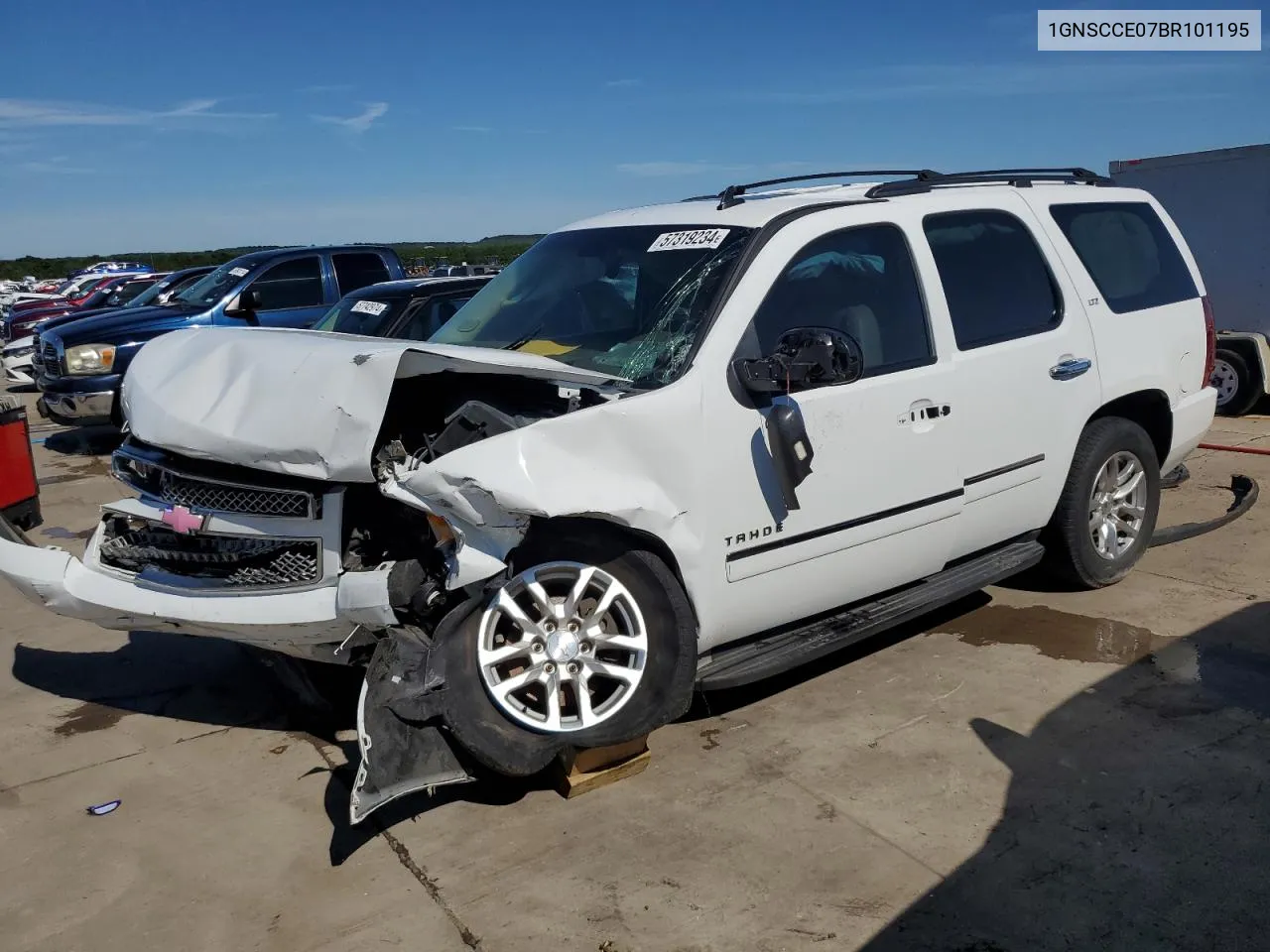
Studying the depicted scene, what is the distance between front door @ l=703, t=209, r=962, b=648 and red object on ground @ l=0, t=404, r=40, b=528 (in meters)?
4.40

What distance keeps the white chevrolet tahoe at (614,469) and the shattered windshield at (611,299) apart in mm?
16

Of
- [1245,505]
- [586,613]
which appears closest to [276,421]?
[586,613]

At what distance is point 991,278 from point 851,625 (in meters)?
1.69

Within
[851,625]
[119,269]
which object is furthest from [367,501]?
[119,269]

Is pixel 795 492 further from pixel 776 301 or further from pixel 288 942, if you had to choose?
pixel 288 942

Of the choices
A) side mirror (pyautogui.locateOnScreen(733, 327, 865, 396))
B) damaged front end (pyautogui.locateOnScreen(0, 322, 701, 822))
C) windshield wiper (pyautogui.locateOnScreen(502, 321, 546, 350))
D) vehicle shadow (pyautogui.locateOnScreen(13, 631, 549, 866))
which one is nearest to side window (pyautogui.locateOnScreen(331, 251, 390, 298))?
vehicle shadow (pyautogui.locateOnScreen(13, 631, 549, 866))

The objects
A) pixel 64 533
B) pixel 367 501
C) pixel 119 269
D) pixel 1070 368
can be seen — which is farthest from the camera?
pixel 119 269

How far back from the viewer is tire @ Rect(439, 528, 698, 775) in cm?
338

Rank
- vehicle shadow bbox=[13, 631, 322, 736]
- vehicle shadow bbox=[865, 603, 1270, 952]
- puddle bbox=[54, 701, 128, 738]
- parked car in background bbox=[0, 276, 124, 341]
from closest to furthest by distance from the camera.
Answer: vehicle shadow bbox=[865, 603, 1270, 952] → puddle bbox=[54, 701, 128, 738] → vehicle shadow bbox=[13, 631, 322, 736] → parked car in background bbox=[0, 276, 124, 341]

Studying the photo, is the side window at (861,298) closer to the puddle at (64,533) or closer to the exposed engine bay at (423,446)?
the exposed engine bay at (423,446)

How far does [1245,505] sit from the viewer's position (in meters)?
6.77

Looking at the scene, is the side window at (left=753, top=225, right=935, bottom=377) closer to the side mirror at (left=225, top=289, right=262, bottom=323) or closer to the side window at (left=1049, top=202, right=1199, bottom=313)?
the side window at (left=1049, top=202, right=1199, bottom=313)

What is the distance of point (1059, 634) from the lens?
16.4 feet

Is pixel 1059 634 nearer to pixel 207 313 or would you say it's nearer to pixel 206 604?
pixel 206 604
